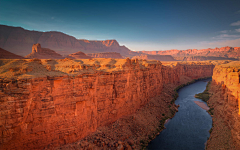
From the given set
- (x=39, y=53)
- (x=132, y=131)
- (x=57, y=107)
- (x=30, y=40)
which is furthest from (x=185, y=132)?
(x=30, y=40)

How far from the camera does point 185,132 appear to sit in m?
24.1

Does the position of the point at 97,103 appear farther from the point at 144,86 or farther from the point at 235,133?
the point at 235,133

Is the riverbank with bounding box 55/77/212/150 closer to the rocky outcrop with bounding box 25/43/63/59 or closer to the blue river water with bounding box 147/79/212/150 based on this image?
the blue river water with bounding box 147/79/212/150

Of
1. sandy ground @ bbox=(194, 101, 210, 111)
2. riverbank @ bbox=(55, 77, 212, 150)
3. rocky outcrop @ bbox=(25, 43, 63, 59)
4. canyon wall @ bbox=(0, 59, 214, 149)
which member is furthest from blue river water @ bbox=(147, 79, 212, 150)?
rocky outcrop @ bbox=(25, 43, 63, 59)

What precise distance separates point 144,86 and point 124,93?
7881mm

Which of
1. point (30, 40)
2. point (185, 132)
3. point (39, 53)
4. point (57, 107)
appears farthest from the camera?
point (30, 40)

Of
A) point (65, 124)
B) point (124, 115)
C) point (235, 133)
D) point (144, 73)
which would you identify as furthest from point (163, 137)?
point (65, 124)

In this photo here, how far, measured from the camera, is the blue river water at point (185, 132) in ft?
66.9

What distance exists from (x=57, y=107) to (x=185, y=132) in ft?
77.4

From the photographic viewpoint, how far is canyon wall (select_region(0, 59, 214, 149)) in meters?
11.2

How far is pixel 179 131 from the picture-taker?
24391 millimetres

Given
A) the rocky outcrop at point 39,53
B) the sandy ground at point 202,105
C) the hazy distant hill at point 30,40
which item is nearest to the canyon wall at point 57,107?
the sandy ground at point 202,105

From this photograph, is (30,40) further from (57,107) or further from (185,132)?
(185,132)

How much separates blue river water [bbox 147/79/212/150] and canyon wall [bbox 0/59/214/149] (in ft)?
26.9
